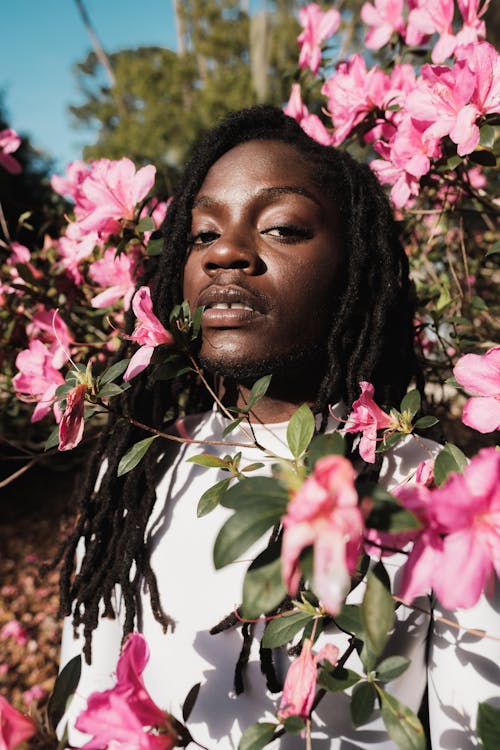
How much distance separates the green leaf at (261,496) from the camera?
426 millimetres

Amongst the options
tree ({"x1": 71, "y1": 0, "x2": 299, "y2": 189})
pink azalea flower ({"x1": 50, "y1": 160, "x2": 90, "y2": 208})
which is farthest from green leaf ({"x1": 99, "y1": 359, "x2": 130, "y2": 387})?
tree ({"x1": 71, "y1": 0, "x2": 299, "y2": 189})

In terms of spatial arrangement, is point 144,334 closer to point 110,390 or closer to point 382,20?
point 110,390

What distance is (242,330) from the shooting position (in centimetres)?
91

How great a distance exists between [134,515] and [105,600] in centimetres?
17

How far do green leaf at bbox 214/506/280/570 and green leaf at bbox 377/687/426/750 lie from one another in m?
0.28

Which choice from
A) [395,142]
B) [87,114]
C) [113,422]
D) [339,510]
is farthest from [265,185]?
[87,114]

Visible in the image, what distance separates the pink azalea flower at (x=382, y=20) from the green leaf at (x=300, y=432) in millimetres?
1298

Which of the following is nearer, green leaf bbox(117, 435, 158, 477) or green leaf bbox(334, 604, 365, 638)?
green leaf bbox(334, 604, 365, 638)

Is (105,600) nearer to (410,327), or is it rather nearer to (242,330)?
(242,330)

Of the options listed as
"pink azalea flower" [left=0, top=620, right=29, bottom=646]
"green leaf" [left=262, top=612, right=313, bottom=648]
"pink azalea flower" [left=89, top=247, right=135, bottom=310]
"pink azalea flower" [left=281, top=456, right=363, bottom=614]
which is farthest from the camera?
"pink azalea flower" [left=0, top=620, right=29, bottom=646]

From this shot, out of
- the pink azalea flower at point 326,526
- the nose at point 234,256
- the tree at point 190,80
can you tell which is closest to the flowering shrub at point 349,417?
the pink azalea flower at point 326,526

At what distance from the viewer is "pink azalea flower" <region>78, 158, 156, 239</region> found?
1085 mm

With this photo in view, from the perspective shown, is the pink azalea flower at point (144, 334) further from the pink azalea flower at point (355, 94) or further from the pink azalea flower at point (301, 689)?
the pink azalea flower at point (355, 94)

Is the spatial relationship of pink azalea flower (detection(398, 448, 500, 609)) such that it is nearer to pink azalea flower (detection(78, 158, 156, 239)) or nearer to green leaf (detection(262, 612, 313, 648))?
green leaf (detection(262, 612, 313, 648))
